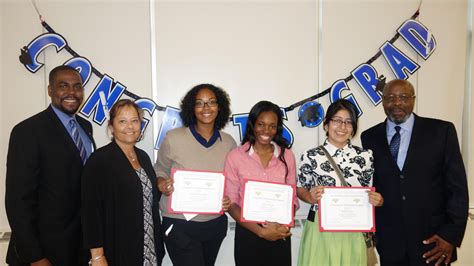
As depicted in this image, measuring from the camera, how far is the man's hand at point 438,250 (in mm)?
2240

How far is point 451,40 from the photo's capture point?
3.38m

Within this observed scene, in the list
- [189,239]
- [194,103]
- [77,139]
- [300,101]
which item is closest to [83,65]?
[77,139]

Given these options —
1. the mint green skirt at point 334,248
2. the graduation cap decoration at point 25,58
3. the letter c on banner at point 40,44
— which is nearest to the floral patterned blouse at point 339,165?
the mint green skirt at point 334,248

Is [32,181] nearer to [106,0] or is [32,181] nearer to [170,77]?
[170,77]

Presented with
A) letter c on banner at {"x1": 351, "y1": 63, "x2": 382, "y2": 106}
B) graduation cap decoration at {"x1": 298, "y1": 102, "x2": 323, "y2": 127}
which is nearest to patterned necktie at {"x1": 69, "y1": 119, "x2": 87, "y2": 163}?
graduation cap decoration at {"x1": 298, "y1": 102, "x2": 323, "y2": 127}

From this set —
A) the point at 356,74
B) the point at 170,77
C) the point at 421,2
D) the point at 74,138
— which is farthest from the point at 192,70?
the point at 421,2

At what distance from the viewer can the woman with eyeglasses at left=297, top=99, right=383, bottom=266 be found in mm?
2182

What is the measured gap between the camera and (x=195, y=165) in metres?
2.35

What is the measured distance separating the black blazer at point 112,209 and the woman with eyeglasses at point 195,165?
1.16ft

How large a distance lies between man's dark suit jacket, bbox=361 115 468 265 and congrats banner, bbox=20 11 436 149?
103 cm

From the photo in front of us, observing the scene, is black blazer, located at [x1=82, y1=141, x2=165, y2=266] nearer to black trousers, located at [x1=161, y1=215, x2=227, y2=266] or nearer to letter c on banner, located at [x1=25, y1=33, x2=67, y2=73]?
black trousers, located at [x1=161, y1=215, x2=227, y2=266]

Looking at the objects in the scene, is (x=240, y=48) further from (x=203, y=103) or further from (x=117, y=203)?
(x=117, y=203)

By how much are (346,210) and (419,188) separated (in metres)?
0.53

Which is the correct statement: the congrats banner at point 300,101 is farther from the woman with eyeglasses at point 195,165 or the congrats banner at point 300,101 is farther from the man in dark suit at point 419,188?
the man in dark suit at point 419,188
